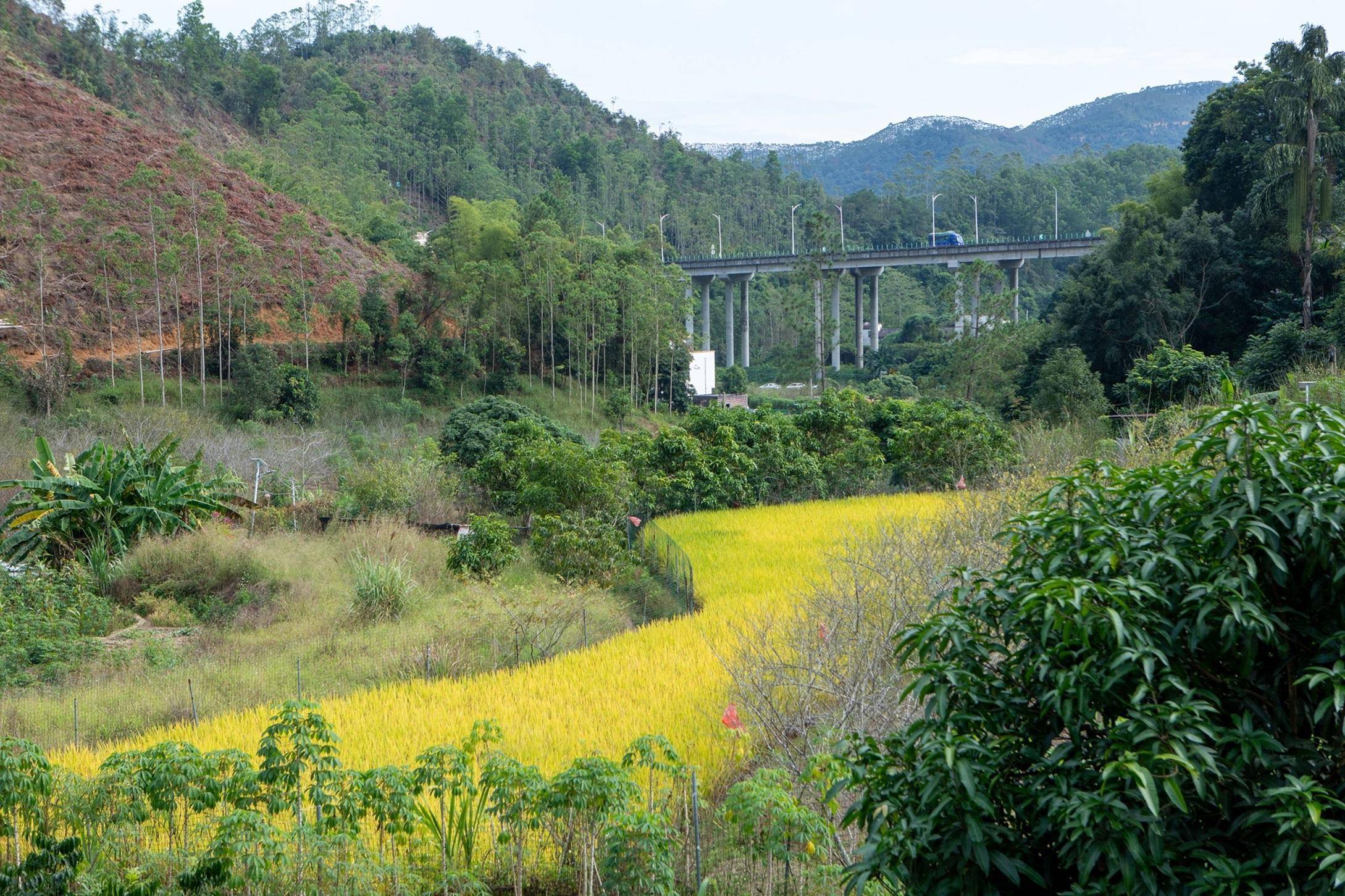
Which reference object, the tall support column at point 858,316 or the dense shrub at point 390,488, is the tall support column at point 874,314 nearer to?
the tall support column at point 858,316

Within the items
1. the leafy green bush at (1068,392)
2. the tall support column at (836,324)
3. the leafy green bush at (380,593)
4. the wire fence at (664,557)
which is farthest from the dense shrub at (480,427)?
the tall support column at (836,324)

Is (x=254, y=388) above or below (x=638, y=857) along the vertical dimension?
above

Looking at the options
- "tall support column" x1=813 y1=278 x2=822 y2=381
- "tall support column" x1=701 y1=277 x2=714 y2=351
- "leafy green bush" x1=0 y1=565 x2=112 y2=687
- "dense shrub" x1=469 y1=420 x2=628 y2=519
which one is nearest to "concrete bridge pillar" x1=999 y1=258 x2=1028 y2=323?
"tall support column" x1=813 y1=278 x2=822 y2=381

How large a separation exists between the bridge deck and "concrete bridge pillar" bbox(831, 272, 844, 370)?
1.90 meters

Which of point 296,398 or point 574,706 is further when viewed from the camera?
point 296,398

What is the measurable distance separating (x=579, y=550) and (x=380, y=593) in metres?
2.91

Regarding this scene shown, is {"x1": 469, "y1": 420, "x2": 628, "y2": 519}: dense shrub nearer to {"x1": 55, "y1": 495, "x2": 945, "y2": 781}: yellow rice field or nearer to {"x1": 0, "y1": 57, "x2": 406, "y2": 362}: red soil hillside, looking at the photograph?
{"x1": 55, "y1": 495, "x2": 945, "y2": 781}: yellow rice field

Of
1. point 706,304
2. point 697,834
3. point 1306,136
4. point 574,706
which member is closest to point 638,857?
point 697,834

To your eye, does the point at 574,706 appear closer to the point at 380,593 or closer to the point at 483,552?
the point at 380,593

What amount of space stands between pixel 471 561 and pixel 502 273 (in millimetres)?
27516

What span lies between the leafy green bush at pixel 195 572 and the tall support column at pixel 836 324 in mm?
40425

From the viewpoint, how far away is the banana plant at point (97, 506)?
14.7 metres

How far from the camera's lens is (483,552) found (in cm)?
1500

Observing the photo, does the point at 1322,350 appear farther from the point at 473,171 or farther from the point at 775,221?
the point at 775,221
